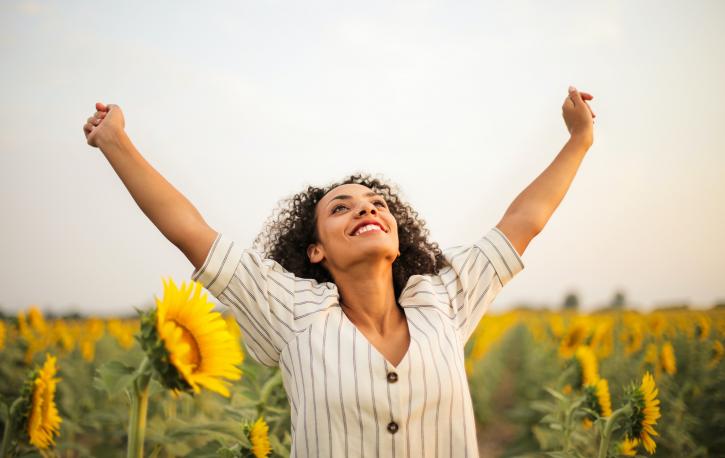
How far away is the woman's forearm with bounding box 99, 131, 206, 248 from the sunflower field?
340 millimetres

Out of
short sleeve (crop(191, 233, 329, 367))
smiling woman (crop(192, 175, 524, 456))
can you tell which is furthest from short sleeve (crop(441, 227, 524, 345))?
short sleeve (crop(191, 233, 329, 367))

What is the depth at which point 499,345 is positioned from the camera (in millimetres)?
10789

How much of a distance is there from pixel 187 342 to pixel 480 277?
1.17 meters

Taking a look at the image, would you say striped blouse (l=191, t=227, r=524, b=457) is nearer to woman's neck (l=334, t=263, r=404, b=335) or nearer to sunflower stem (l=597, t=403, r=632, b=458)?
woman's neck (l=334, t=263, r=404, b=335)

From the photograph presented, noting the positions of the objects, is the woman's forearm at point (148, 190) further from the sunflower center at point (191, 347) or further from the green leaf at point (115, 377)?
the green leaf at point (115, 377)

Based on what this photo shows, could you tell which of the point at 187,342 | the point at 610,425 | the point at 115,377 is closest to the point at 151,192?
the point at 187,342

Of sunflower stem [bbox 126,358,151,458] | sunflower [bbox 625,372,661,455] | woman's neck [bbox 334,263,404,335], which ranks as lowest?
sunflower stem [bbox 126,358,151,458]

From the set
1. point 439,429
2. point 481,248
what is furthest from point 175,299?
point 481,248

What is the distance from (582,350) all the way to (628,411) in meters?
1.79

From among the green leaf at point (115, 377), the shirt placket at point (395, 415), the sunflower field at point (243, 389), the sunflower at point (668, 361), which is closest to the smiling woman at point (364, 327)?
the shirt placket at point (395, 415)

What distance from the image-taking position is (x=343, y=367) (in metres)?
1.85

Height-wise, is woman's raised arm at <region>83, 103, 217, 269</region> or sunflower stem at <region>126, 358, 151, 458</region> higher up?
woman's raised arm at <region>83, 103, 217, 269</region>

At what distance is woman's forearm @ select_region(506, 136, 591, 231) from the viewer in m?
2.35

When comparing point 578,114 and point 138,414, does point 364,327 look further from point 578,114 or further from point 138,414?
point 578,114
